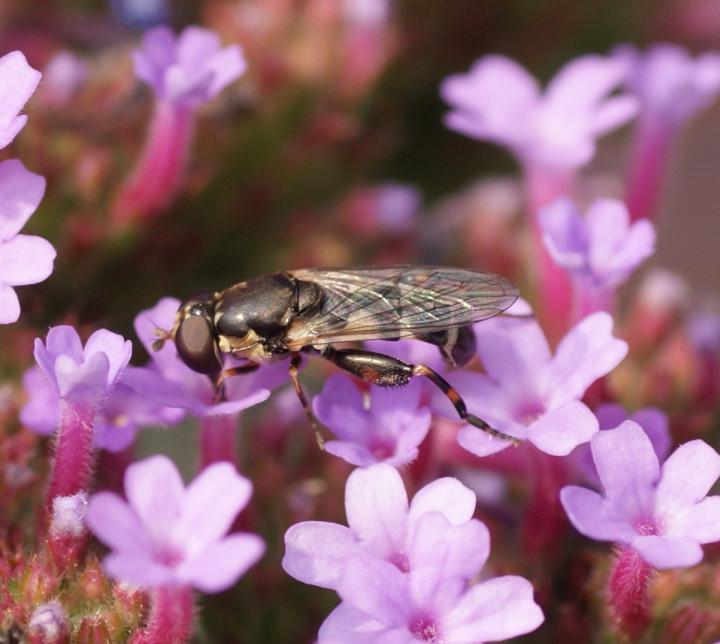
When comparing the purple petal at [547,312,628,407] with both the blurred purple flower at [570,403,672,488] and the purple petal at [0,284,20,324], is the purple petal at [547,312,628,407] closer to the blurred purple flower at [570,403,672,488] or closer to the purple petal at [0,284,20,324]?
the blurred purple flower at [570,403,672,488]

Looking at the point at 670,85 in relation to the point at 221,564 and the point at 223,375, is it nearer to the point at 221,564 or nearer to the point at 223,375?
the point at 223,375

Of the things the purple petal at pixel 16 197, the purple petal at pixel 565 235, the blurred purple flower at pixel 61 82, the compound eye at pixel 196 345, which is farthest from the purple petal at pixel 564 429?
the blurred purple flower at pixel 61 82

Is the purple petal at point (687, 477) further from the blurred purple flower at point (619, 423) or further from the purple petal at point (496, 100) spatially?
the purple petal at point (496, 100)

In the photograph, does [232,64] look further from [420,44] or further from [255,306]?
[420,44]

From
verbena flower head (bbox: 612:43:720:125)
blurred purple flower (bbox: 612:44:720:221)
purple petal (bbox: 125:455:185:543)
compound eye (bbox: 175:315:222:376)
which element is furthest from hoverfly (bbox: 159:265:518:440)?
verbena flower head (bbox: 612:43:720:125)

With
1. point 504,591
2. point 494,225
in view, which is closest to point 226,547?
point 504,591

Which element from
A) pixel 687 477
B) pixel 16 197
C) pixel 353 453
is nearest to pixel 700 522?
pixel 687 477

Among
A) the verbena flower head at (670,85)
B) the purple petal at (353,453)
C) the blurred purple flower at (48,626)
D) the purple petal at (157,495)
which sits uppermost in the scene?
the verbena flower head at (670,85)

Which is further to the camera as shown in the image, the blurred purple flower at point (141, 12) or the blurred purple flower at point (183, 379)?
the blurred purple flower at point (141, 12)
